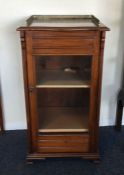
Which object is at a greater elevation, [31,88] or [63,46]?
[63,46]

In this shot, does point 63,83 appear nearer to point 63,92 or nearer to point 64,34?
point 63,92

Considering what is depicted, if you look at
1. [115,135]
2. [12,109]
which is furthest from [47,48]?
[115,135]

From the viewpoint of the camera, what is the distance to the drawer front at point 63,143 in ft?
5.13

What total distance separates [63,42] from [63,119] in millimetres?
585

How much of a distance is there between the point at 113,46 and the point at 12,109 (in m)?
0.96

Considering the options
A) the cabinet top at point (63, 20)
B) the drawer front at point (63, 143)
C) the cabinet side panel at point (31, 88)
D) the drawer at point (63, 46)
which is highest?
the cabinet top at point (63, 20)

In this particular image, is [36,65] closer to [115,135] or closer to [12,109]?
[12,109]

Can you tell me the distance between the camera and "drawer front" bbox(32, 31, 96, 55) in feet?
4.25

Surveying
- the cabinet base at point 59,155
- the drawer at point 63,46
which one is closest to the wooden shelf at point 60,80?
the drawer at point 63,46

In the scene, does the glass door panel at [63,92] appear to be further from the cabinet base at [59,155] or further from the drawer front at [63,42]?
the cabinet base at [59,155]

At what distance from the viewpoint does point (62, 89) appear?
5.09 feet

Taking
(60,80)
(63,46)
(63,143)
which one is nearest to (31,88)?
(60,80)

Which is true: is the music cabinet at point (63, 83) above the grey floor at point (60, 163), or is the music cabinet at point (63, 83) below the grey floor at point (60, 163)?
above

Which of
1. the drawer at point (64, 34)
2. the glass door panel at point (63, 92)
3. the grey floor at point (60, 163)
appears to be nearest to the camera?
the drawer at point (64, 34)
